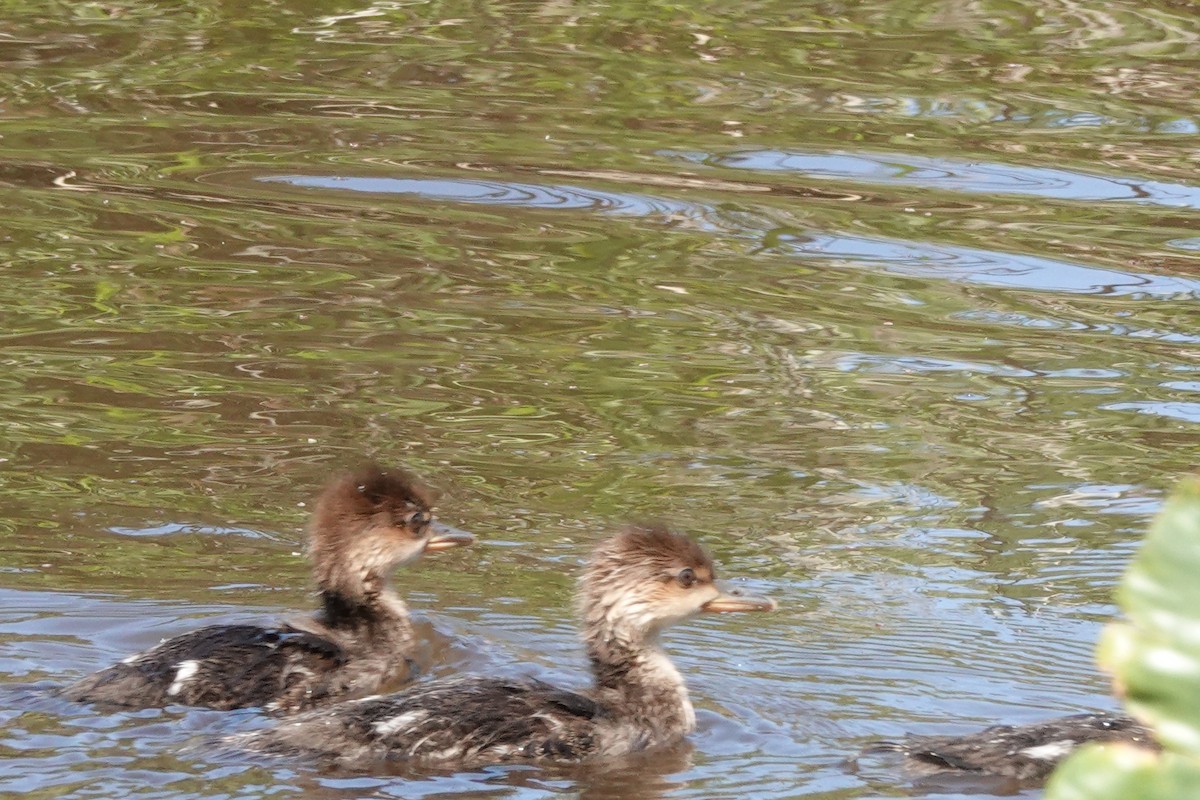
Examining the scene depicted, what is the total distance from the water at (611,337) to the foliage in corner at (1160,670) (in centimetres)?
319

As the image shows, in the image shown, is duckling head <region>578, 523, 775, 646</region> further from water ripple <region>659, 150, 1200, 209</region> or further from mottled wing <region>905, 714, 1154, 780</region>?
water ripple <region>659, 150, 1200, 209</region>

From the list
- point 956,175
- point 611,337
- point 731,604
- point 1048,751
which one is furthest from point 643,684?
point 956,175

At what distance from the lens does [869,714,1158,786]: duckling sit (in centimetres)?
414

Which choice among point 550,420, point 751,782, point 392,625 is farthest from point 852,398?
point 751,782

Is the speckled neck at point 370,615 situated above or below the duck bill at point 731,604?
below

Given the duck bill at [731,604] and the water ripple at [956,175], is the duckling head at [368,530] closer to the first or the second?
the duck bill at [731,604]

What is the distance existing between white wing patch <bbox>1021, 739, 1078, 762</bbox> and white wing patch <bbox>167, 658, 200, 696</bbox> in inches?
80.1

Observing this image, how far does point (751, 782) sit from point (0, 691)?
1.85 metres

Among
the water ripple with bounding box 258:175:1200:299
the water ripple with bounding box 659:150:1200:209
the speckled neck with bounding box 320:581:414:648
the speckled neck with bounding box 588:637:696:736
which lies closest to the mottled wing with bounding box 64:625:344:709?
the speckled neck with bounding box 320:581:414:648

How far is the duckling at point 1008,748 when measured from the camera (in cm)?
414

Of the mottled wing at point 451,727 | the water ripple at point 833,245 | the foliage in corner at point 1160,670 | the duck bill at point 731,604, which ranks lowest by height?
the water ripple at point 833,245

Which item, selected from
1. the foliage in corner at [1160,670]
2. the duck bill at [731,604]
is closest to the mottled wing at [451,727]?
the duck bill at [731,604]

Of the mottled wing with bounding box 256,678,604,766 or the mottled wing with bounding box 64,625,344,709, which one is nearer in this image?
the mottled wing with bounding box 256,678,604,766

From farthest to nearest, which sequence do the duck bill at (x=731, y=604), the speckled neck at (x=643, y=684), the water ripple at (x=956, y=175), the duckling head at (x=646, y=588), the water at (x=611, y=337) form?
1. the water ripple at (x=956, y=175)
2. the water at (x=611, y=337)
3. the duck bill at (x=731, y=604)
4. the duckling head at (x=646, y=588)
5. the speckled neck at (x=643, y=684)
